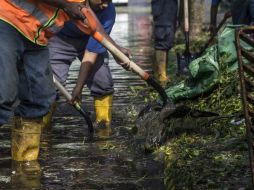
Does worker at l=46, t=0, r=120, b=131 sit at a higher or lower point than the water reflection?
higher

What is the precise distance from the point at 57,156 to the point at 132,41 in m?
11.2

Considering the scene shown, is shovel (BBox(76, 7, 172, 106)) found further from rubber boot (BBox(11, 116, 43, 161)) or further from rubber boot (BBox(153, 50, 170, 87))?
rubber boot (BBox(153, 50, 170, 87))

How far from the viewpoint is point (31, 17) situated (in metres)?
4.96

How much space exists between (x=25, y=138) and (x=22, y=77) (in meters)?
0.51

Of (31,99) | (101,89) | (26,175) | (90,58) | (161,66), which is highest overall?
(161,66)

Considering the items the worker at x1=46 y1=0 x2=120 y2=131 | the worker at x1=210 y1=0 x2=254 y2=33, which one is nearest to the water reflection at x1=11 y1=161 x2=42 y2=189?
the worker at x1=46 y1=0 x2=120 y2=131

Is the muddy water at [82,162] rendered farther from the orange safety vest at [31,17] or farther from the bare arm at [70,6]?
the bare arm at [70,6]

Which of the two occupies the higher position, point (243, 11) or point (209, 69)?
point (243, 11)

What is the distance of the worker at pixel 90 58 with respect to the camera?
671 cm

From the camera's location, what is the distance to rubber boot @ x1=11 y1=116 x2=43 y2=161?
544 cm

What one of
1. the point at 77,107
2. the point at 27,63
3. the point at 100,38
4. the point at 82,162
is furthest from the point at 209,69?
the point at 27,63

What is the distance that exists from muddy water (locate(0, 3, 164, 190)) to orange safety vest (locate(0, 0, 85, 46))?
0.92 metres

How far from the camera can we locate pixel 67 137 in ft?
21.2

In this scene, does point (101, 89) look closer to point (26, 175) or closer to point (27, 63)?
point (27, 63)
